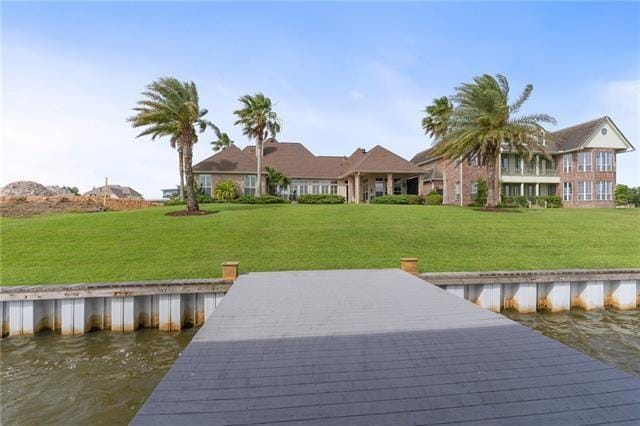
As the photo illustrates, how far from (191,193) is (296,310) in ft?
62.8

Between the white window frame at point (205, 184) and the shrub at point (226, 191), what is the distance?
293 cm

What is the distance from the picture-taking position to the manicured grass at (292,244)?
11.5 m

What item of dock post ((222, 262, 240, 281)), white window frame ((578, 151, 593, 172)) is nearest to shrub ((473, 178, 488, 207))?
white window frame ((578, 151, 593, 172))

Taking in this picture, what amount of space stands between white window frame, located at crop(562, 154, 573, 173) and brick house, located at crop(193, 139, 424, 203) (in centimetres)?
1723

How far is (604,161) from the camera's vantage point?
3825 cm

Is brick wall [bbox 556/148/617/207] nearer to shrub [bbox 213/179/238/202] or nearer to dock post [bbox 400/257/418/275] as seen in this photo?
shrub [bbox 213/179/238/202]

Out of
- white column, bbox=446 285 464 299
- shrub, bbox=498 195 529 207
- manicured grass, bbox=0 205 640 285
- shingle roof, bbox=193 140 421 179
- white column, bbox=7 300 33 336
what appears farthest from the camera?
shrub, bbox=498 195 529 207

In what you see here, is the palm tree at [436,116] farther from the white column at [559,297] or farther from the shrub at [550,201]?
the white column at [559,297]

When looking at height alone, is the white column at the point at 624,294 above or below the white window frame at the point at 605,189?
below

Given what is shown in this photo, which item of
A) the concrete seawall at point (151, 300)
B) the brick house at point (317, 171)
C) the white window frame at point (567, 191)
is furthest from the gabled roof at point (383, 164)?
the concrete seawall at point (151, 300)

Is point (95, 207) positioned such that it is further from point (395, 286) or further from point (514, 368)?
point (514, 368)

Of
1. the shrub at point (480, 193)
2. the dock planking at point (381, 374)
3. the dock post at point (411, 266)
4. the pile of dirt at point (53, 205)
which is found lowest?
the dock planking at point (381, 374)

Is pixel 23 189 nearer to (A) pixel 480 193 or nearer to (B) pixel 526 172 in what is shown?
(A) pixel 480 193

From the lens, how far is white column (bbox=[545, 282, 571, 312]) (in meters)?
9.73
